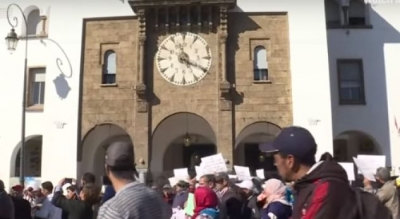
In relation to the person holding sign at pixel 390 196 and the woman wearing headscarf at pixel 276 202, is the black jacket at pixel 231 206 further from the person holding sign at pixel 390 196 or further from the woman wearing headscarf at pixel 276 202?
the woman wearing headscarf at pixel 276 202

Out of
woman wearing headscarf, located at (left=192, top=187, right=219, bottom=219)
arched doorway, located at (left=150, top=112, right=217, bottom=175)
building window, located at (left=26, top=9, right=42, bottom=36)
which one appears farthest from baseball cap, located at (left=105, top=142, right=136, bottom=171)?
building window, located at (left=26, top=9, right=42, bottom=36)

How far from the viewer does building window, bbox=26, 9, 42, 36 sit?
1037 inches

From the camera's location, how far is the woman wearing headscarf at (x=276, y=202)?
5938 millimetres

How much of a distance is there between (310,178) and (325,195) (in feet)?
0.59

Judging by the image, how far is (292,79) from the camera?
918 inches

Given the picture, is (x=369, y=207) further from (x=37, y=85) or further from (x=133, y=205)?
(x=37, y=85)

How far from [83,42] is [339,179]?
73.8 ft

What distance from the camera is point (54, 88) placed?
24125mm

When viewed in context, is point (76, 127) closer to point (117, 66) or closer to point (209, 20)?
point (117, 66)

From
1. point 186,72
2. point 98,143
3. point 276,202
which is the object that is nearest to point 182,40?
point 186,72

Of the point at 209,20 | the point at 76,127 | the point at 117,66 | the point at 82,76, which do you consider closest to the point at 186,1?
the point at 209,20

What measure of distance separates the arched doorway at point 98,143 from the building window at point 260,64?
662cm

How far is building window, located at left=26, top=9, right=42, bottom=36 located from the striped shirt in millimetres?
24071

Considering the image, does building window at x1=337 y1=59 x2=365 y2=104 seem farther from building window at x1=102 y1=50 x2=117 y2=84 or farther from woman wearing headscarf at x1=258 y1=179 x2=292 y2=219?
woman wearing headscarf at x1=258 y1=179 x2=292 y2=219
